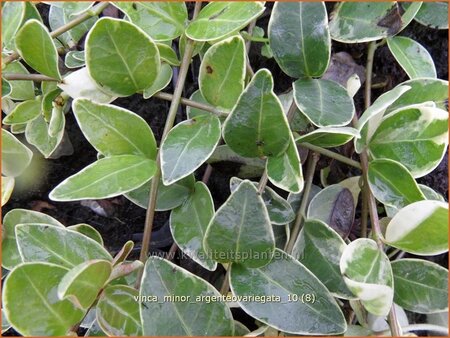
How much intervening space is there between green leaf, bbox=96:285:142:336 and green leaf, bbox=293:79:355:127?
0.95ft

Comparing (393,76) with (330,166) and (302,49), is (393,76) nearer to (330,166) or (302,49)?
(330,166)

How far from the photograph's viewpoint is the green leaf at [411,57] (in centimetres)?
72

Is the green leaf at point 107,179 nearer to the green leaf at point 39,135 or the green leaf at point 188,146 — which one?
the green leaf at point 188,146

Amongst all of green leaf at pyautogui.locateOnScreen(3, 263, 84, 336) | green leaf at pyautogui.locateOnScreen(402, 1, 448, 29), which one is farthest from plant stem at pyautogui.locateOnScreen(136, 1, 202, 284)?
green leaf at pyautogui.locateOnScreen(402, 1, 448, 29)

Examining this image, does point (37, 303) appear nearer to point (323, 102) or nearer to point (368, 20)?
point (323, 102)

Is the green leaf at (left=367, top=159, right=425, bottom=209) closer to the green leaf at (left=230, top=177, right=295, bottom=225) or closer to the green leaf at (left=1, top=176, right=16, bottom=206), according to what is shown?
the green leaf at (left=230, top=177, right=295, bottom=225)

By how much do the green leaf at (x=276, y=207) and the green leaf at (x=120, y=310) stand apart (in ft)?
0.60

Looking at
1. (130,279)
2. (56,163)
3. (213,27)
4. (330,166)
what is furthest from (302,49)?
(56,163)

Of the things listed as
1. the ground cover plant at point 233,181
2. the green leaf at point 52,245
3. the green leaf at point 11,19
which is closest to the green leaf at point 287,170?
the ground cover plant at point 233,181

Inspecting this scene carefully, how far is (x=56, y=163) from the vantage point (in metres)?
0.88

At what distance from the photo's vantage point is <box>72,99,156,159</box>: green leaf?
0.58m

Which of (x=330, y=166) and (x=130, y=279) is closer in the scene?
(x=130, y=279)

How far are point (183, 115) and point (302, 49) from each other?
282 millimetres

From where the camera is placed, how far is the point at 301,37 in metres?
0.61
